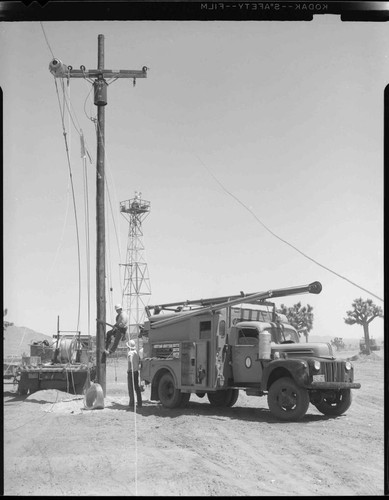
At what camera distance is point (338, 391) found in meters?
11.4

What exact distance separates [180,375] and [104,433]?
3.16m

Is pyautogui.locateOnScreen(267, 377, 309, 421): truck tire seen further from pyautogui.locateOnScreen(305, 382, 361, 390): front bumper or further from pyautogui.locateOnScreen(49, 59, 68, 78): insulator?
pyautogui.locateOnScreen(49, 59, 68, 78): insulator

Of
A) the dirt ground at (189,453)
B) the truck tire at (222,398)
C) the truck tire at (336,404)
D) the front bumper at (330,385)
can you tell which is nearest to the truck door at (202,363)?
the dirt ground at (189,453)

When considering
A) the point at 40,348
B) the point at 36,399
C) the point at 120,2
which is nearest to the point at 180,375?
the point at 36,399

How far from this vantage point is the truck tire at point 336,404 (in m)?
11.2

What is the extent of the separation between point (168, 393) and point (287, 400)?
3211 millimetres

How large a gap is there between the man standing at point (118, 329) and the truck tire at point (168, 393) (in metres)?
1.27

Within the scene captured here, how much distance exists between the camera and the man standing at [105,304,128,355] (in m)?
12.8

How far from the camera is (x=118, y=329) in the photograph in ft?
42.0

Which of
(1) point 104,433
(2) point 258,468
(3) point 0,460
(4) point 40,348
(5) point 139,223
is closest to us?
(3) point 0,460

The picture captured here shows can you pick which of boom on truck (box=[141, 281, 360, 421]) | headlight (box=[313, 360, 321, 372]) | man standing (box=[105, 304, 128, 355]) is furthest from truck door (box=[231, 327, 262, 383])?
man standing (box=[105, 304, 128, 355])

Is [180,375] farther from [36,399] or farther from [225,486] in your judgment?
[225,486]

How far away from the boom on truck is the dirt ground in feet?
1.51

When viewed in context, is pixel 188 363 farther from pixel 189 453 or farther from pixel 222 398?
pixel 189 453
